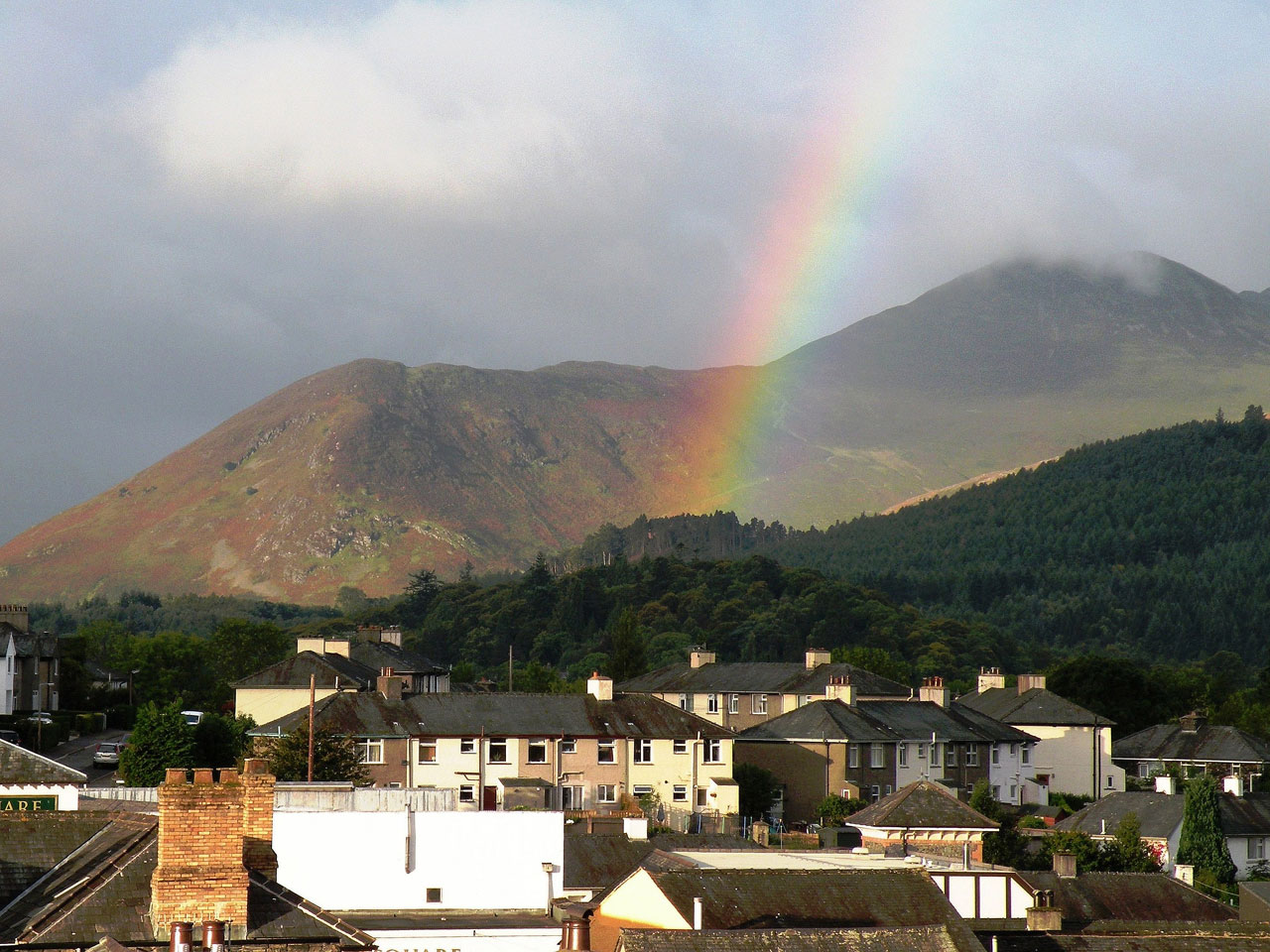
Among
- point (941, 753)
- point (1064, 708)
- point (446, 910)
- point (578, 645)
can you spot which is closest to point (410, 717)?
point (941, 753)

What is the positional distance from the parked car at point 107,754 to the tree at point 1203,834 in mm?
40505

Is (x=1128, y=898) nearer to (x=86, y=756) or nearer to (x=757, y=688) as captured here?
(x=86, y=756)

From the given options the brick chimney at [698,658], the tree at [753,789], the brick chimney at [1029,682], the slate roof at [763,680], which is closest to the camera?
the tree at [753,789]

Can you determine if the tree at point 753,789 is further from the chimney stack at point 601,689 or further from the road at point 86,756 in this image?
the road at point 86,756

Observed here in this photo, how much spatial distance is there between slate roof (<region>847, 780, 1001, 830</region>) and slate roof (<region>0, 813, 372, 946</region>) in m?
26.1

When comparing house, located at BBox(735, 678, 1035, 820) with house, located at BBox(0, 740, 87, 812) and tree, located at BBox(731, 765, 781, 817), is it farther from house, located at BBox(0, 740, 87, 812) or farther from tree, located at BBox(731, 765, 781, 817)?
house, located at BBox(0, 740, 87, 812)

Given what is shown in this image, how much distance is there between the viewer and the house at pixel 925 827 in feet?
146

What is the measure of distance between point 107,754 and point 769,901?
47581 mm

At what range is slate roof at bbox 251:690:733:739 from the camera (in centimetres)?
6819

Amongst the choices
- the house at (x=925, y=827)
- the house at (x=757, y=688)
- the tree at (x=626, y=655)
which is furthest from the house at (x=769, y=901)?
the tree at (x=626, y=655)

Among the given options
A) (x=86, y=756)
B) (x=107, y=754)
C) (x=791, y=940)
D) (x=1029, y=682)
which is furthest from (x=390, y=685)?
(x=791, y=940)

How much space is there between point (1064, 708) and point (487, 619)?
9623 centimetres

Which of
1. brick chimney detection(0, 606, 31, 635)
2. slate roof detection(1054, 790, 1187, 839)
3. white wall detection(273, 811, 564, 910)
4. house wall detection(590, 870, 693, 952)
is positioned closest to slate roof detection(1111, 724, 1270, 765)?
slate roof detection(1054, 790, 1187, 839)

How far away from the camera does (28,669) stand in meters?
90.4
